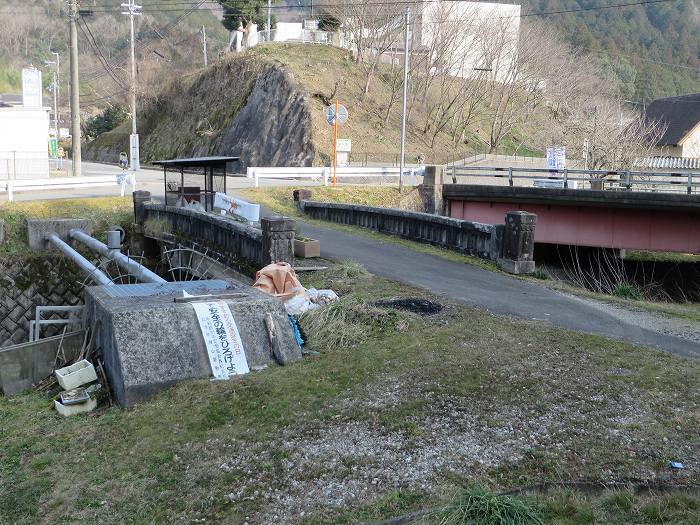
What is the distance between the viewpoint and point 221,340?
29.1 ft

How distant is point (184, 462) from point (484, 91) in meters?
53.7

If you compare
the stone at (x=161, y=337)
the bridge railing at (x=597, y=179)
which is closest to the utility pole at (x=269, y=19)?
the bridge railing at (x=597, y=179)

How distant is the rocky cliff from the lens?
153ft

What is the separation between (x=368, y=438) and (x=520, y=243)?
9920 mm

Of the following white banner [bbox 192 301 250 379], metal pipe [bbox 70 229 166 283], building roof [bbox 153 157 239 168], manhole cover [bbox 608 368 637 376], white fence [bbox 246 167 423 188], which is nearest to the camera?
manhole cover [bbox 608 368 637 376]

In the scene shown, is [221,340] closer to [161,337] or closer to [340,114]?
[161,337]

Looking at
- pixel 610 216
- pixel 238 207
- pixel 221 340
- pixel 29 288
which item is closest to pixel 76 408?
pixel 221 340

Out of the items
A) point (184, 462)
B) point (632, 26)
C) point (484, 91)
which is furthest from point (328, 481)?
point (632, 26)

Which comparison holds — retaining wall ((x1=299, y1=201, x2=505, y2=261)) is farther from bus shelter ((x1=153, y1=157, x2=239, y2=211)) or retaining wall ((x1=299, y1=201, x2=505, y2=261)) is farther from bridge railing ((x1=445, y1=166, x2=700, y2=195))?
bridge railing ((x1=445, y1=166, x2=700, y2=195))

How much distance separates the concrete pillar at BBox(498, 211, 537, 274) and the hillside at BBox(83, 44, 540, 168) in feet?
92.0

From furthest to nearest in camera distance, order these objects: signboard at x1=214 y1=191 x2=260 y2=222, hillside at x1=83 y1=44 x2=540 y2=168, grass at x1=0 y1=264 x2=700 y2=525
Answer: hillside at x1=83 y1=44 x2=540 y2=168 < signboard at x1=214 y1=191 x2=260 y2=222 < grass at x1=0 y1=264 x2=700 y2=525

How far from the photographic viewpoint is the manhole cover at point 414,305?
11.1 meters

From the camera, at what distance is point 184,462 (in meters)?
6.70

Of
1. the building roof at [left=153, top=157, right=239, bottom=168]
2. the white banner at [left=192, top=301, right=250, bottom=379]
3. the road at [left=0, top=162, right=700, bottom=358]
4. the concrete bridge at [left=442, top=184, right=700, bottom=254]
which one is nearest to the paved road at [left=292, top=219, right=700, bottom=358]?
the road at [left=0, top=162, right=700, bottom=358]
